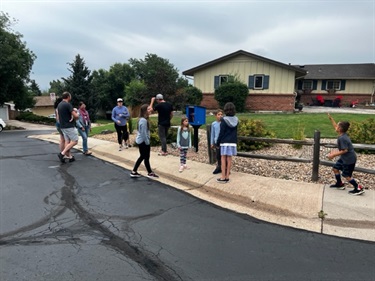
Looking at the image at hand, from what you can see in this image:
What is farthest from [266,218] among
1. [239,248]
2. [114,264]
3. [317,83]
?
[317,83]

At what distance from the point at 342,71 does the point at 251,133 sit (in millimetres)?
29548

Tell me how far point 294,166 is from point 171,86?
326 inches

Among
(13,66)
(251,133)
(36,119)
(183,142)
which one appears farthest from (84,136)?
(36,119)

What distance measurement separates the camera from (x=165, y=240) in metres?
3.92

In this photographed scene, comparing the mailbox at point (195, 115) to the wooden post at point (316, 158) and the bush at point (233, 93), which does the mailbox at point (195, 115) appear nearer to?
the wooden post at point (316, 158)

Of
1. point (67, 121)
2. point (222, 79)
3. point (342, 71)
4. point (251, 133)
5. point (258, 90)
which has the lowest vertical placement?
point (251, 133)

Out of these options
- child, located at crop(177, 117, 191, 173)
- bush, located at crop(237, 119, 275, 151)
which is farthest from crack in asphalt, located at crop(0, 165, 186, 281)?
bush, located at crop(237, 119, 275, 151)

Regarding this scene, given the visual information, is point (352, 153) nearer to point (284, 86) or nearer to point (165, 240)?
point (165, 240)

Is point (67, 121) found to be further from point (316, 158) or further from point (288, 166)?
point (316, 158)

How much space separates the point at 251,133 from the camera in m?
8.81

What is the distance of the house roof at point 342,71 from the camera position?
103 ft

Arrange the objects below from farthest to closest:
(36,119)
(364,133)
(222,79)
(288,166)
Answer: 1. (36,119)
2. (222,79)
3. (364,133)
4. (288,166)

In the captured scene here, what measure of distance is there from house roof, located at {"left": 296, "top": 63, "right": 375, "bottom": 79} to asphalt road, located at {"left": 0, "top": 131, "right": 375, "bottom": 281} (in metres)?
31.8

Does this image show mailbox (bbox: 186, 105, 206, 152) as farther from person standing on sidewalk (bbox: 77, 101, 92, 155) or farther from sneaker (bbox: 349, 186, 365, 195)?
sneaker (bbox: 349, 186, 365, 195)
